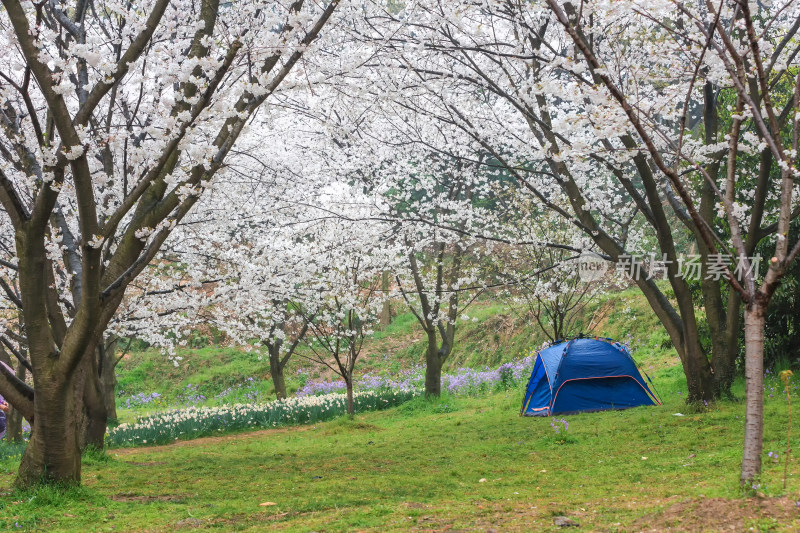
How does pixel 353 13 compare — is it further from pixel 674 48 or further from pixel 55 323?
pixel 55 323

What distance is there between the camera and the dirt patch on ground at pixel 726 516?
3043 millimetres

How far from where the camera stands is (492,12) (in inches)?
302

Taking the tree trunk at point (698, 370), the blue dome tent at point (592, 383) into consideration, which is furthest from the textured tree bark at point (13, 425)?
the tree trunk at point (698, 370)

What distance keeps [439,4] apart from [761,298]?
513 centimetres

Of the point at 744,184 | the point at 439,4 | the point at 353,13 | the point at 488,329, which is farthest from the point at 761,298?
the point at 488,329

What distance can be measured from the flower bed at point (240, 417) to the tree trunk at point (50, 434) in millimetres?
5767

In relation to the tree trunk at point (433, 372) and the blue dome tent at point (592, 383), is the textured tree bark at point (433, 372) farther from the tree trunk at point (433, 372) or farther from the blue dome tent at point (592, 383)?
the blue dome tent at point (592, 383)

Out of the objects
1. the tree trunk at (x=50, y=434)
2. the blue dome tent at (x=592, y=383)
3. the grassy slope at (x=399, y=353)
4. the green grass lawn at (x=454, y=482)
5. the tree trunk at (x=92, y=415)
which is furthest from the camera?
the grassy slope at (x=399, y=353)

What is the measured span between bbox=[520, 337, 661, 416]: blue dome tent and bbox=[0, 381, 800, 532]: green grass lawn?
538mm

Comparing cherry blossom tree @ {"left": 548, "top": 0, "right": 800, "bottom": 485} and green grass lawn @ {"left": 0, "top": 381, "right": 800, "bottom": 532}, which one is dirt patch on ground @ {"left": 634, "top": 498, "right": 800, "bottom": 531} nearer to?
green grass lawn @ {"left": 0, "top": 381, "right": 800, "bottom": 532}

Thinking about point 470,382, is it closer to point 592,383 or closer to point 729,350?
point 592,383

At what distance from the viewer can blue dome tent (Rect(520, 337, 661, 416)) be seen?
34.0 feet

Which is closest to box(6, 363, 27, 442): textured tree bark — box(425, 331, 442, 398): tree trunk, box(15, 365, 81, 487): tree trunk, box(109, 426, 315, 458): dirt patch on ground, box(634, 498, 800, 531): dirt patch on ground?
box(109, 426, 315, 458): dirt patch on ground

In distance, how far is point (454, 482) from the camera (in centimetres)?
571
